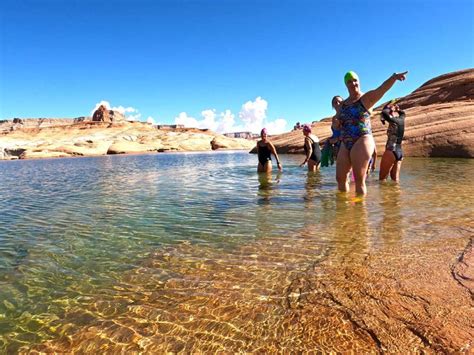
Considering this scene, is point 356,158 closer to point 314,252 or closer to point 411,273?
point 314,252

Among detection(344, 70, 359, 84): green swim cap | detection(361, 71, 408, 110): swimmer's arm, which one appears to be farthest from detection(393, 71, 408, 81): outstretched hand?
detection(344, 70, 359, 84): green swim cap

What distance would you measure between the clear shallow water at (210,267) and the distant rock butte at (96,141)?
72686mm

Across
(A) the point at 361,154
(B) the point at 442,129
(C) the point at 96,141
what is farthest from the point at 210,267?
(C) the point at 96,141

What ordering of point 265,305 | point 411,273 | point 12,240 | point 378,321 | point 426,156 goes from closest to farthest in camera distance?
point 378,321 → point 265,305 → point 411,273 → point 12,240 → point 426,156

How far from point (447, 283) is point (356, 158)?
4.50 m

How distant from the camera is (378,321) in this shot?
8.93 feet

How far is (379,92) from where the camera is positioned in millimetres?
6797

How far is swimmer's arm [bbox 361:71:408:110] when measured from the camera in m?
6.47

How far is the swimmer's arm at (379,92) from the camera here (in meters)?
6.47

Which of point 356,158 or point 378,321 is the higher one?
point 356,158

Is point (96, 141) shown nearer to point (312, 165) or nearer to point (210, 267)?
point (312, 165)

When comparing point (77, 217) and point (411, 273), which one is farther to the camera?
point (77, 217)

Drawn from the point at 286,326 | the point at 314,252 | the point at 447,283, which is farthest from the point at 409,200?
the point at 286,326

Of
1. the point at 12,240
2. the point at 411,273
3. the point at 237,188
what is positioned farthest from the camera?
the point at 237,188
